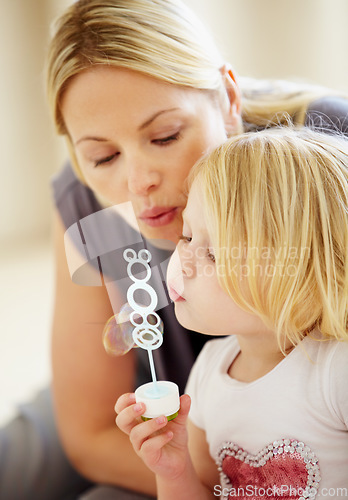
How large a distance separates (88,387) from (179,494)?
1.39 ft

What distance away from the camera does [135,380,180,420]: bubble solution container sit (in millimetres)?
606

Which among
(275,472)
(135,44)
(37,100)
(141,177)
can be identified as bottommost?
(275,472)

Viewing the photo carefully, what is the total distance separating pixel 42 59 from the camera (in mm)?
3225

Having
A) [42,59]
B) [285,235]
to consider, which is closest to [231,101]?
[285,235]

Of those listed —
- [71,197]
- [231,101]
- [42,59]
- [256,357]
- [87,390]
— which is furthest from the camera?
[42,59]

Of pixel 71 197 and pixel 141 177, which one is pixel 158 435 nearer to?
pixel 141 177

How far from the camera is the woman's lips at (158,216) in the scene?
75 centimetres

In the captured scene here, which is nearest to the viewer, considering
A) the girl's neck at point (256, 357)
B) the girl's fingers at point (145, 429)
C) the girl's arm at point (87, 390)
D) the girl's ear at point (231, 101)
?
the girl's fingers at point (145, 429)

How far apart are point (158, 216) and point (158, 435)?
279 millimetres

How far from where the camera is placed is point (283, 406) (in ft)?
2.16

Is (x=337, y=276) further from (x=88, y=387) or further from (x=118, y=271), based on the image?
(x=88, y=387)

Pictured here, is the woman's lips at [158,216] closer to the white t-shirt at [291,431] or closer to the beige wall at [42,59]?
the white t-shirt at [291,431]

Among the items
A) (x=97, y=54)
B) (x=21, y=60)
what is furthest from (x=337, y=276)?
(x=21, y=60)

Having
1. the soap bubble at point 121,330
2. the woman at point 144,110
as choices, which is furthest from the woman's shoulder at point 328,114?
the soap bubble at point 121,330
